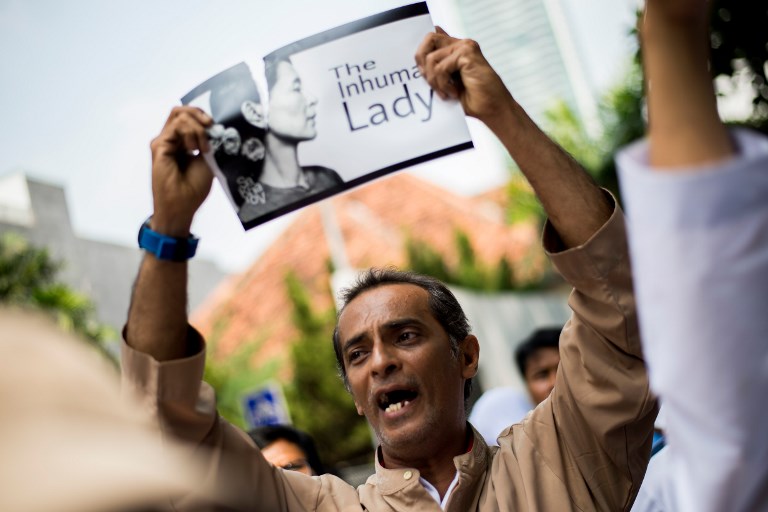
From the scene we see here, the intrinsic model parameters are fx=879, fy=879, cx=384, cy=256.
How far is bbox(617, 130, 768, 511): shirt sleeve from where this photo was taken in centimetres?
97

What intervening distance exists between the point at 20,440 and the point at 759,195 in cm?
84

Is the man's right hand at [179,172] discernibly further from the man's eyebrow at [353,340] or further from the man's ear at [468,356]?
the man's ear at [468,356]

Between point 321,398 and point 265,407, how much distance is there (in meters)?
3.14

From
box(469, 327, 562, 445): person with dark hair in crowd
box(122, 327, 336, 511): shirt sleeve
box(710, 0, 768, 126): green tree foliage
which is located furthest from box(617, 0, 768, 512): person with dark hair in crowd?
box(710, 0, 768, 126): green tree foliage

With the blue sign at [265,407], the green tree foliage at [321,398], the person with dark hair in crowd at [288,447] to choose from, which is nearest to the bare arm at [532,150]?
the person with dark hair in crowd at [288,447]

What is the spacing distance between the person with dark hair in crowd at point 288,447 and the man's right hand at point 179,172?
2165 millimetres

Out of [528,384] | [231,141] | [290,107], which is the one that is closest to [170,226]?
[231,141]

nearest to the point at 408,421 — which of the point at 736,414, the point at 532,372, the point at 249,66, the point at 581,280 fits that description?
the point at 581,280

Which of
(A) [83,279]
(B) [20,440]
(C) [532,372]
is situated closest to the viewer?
(B) [20,440]

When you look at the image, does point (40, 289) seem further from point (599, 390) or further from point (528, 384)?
point (599, 390)

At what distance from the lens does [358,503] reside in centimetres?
234

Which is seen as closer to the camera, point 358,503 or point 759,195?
point 759,195

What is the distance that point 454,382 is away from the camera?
8.30ft

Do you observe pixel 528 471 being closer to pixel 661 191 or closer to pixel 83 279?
pixel 661 191
